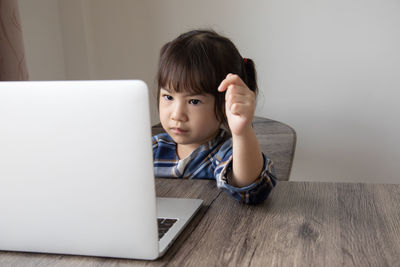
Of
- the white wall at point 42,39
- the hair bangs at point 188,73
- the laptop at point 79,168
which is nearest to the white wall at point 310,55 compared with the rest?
the white wall at point 42,39

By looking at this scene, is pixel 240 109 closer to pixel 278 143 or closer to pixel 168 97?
pixel 168 97

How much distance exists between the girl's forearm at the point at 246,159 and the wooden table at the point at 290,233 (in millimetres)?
49

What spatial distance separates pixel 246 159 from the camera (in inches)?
36.1

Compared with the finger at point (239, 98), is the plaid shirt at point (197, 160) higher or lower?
lower

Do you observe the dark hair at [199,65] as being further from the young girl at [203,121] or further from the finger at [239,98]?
the finger at [239,98]

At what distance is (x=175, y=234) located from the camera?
2.48ft

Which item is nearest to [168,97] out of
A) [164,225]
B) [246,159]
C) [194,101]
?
[194,101]

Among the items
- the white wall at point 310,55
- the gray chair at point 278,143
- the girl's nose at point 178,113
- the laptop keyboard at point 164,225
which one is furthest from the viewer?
the white wall at point 310,55

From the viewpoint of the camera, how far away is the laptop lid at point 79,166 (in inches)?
25.0

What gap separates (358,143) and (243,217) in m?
1.48

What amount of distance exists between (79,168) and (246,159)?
0.36m

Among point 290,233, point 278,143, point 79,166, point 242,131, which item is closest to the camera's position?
point 79,166

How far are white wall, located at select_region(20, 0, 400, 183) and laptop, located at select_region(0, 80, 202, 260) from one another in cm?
158

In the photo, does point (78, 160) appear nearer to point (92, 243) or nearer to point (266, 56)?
point (92, 243)
